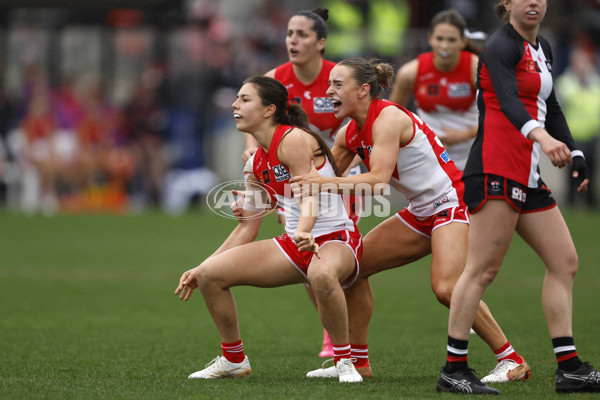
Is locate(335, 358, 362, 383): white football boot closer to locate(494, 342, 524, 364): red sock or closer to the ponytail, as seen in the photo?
locate(494, 342, 524, 364): red sock

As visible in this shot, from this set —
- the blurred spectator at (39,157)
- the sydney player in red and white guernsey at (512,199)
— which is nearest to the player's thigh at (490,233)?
the sydney player in red and white guernsey at (512,199)

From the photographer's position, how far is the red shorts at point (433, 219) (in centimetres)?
541

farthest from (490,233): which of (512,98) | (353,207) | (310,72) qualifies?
(310,72)

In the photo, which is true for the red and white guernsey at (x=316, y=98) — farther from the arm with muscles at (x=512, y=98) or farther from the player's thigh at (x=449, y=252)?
the arm with muscles at (x=512, y=98)

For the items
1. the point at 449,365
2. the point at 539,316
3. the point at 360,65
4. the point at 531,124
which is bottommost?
the point at 539,316

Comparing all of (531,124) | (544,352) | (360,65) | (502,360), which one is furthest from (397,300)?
(531,124)

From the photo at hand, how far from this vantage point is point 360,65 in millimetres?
5289

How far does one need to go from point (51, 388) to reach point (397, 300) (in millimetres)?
4575

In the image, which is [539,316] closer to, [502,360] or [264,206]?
[502,360]

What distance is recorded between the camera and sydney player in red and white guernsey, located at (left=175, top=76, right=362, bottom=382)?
5160 millimetres

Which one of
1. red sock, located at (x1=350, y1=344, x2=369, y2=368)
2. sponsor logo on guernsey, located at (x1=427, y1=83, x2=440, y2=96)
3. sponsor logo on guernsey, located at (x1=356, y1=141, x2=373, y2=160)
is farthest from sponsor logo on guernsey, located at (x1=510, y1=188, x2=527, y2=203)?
sponsor logo on guernsey, located at (x1=427, y1=83, x2=440, y2=96)

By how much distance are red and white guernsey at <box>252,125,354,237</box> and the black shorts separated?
2.80ft

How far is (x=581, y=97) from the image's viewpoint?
670 inches

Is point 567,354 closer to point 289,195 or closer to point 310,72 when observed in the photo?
point 289,195
